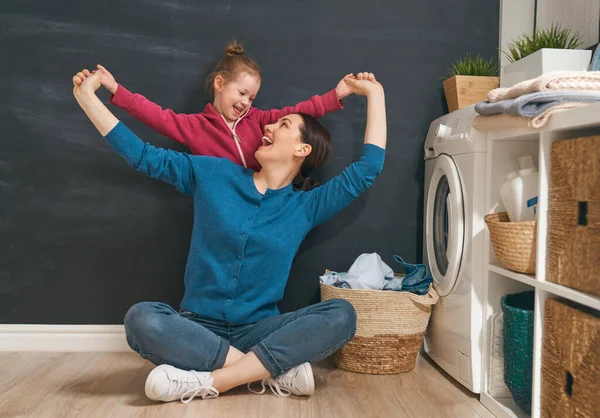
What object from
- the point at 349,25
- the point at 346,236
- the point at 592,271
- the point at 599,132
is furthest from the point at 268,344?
the point at 349,25

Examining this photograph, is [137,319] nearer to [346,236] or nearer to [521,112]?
[346,236]

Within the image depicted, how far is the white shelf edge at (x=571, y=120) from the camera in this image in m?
1.27

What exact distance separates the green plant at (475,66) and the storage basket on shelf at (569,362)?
1.04m

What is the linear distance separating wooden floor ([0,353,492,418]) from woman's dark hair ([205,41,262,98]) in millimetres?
1054

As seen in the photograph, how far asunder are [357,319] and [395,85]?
94cm

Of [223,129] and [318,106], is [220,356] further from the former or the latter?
[318,106]

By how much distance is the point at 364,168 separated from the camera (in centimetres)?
197

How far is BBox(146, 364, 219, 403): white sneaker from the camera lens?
167 cm

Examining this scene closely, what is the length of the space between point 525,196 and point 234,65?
1.06 meters

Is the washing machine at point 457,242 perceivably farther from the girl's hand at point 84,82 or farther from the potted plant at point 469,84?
the girl's hand at point 84,82

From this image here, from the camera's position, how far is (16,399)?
68.5 inches

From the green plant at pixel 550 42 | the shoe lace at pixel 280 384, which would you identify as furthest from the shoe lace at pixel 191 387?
the green plant at pixel 550 42

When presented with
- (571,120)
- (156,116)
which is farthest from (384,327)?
(156,116)

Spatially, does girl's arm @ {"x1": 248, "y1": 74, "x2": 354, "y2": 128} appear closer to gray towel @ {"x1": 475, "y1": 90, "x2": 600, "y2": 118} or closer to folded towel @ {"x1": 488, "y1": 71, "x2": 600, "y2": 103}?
gray towel @ {"x1": 475, "y1": 90, "x2": 600, "y2": 118}
